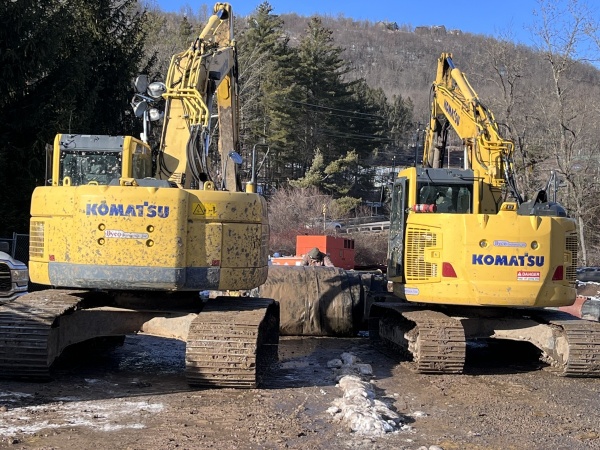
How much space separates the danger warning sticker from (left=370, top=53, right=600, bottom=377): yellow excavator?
0.5 inches

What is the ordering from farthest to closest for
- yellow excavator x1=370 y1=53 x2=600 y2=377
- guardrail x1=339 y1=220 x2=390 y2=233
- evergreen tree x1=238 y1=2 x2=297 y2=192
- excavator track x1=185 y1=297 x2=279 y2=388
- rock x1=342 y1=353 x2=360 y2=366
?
evergreen tree x1=238 y1=2 x2=297 y2=192 < guardrail x1=339 y1=220 x2=390 y2=233 < rock x1=342 y1=353 x2=360 y2=366 < yellow excavator x1=370 y1=53 x2=600 y2=377 < excavator track x1=185 y1=297 x2=279 y2=388

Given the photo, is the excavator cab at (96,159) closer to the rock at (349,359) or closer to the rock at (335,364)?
the rock at (335,364)

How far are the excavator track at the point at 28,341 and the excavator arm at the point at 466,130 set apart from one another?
6800mm

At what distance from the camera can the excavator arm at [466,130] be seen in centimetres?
1184

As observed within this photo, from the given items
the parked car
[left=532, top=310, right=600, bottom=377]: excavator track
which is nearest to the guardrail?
the parked car

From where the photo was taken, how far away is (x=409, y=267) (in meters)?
10.7

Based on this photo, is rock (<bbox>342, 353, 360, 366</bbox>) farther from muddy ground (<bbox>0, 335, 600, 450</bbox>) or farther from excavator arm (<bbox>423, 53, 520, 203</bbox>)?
excavator arm (<bbox>423, 53, 520, 203</bbox>)

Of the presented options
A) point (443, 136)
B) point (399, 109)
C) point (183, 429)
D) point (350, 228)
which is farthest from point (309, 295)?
point (399, 109)

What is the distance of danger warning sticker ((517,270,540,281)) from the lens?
9945 mm

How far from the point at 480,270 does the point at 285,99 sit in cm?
4362

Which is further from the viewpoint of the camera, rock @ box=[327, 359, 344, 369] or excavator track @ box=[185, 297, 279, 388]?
rock @ box=[327, 359, 344, 369]

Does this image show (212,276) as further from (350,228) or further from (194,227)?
(350,228)

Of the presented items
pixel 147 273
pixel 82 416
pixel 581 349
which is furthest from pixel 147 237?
pixel 581 349

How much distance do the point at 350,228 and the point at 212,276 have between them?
39.4m
